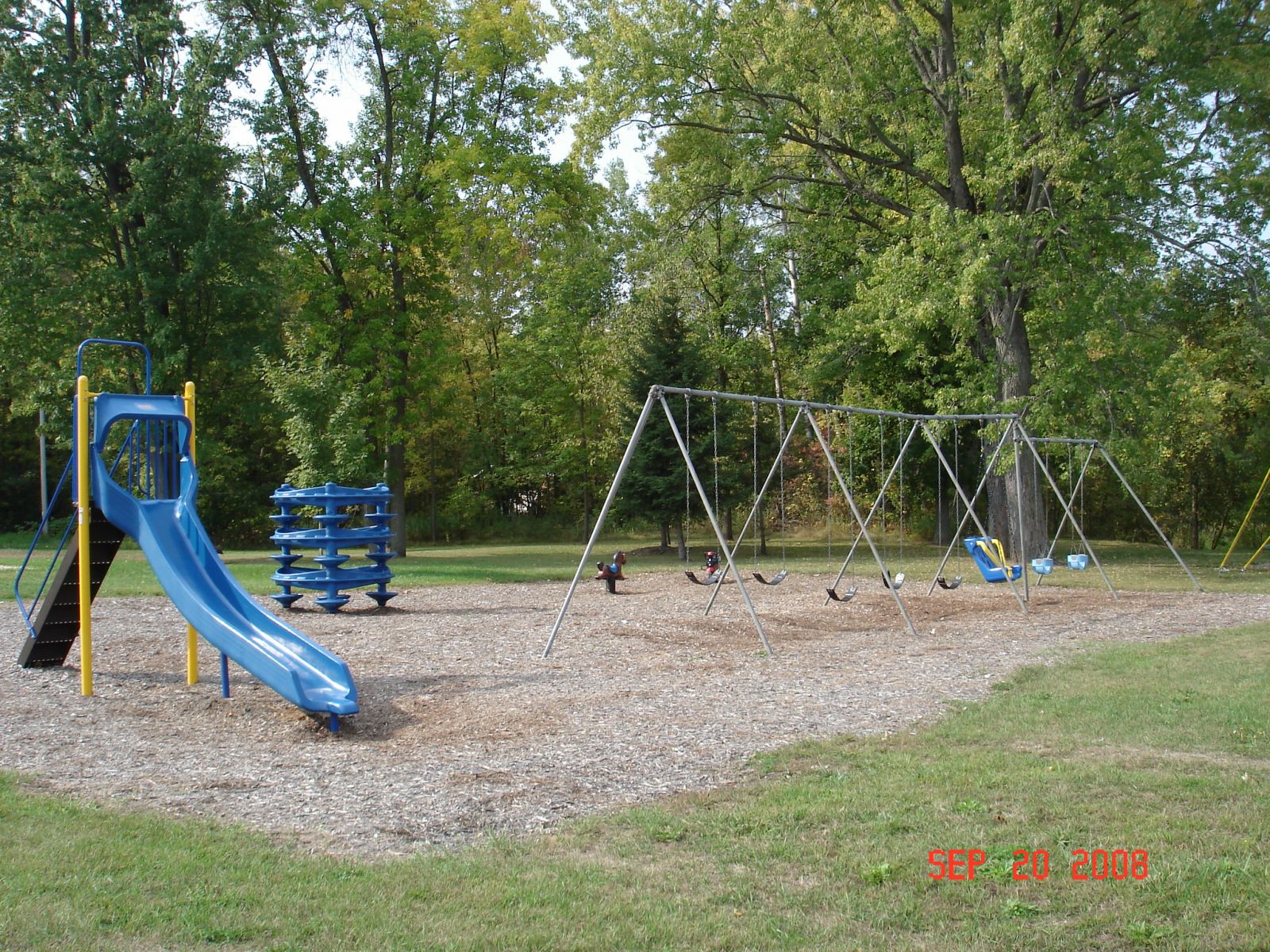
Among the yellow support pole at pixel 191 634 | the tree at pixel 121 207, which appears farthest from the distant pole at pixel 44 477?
the yellow support pole at pixel 191 634

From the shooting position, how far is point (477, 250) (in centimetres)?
3350

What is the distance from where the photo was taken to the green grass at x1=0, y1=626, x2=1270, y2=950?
379 centimetres

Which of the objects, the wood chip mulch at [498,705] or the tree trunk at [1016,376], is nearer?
the wood chip mulch at [498,705]

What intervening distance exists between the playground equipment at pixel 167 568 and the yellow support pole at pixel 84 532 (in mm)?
10

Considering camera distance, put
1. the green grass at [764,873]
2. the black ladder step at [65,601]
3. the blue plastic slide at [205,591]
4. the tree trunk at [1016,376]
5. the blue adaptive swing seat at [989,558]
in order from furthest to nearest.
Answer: the tree trunk at [1016,376] < the blue adaptive swing seat at [989,558] < the black ladder step at [65,601] < the blue plastic slide at [205,591] < the green grass at [764,873]

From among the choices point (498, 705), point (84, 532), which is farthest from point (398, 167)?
point (498, 705)

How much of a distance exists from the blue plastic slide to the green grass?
1886 millimetres

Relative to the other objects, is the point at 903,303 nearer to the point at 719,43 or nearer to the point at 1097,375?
the point at 1097,375

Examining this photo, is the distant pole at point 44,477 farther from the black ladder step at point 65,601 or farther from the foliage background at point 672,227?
the black ladder step at point 65,601

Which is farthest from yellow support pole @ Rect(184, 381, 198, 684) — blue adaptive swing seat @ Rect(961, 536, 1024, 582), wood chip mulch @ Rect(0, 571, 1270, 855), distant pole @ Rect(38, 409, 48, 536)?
distant pole @ Rect(38, 409, 48, 536)

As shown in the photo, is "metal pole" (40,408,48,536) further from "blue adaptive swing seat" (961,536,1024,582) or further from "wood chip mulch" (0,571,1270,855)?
"blue adaptive swing seat" (961,536,1024,582)

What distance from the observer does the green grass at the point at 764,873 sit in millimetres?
3789

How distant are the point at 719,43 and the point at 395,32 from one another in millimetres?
11498

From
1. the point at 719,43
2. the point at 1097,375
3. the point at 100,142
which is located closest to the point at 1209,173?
the point at 1097,375
